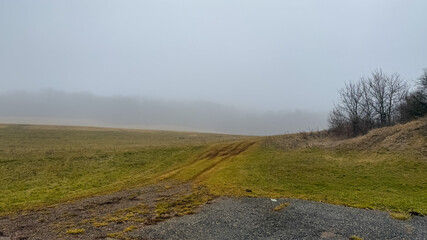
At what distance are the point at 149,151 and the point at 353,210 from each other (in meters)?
29.3

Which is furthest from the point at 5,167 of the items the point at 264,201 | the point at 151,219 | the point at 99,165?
the point at 264,201

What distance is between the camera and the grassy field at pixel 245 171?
69.4 feet

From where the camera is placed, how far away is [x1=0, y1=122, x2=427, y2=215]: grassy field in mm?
21141

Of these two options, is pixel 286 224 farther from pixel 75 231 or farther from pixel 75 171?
pixel 75 171

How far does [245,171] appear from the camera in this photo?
29000 mm

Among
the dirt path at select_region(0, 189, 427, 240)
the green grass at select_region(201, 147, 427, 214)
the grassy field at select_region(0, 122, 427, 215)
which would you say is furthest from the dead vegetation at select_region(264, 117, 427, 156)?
the dirt path at select_region(0, 189, 427, 240)

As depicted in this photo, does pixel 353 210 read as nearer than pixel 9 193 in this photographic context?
Yes

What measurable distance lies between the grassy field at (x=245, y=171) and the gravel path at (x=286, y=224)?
2.67 m

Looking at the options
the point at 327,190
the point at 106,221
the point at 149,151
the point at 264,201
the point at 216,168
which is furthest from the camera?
the point at 149,151

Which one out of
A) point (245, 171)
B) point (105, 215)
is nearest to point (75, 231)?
point (105, 215)

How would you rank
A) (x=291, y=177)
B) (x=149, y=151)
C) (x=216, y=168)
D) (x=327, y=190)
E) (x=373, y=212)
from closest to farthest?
(x=373, y=212), (x=327, y=190), (x=291, y=177), (x=216, y=168), (x=149, y=151)

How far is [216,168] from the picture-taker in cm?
3050

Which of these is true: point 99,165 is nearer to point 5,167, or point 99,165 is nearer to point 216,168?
point 5,167

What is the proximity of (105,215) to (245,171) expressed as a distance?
15.6 metres
